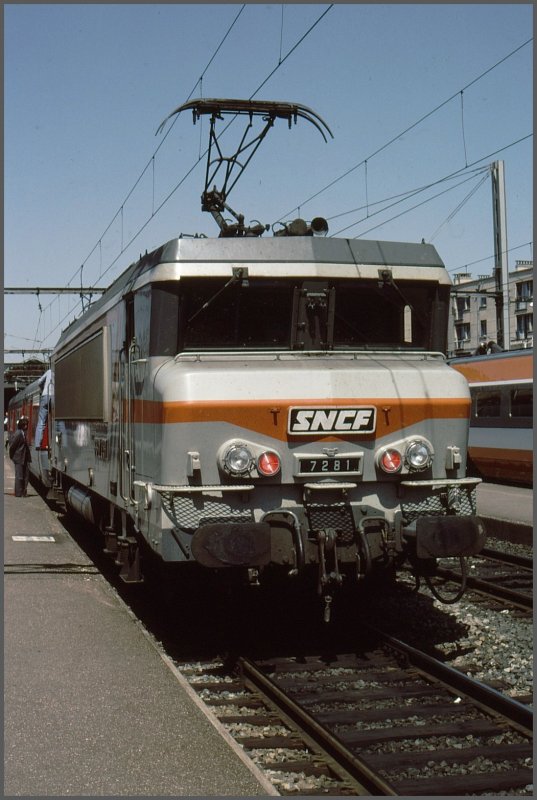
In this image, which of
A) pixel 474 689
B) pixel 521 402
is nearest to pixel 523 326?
pixel 521 402

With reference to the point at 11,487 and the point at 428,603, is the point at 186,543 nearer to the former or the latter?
the point at 428,603

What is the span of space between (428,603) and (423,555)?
321cm

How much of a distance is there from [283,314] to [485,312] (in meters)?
69.7

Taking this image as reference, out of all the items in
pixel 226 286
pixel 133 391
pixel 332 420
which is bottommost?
pixel 332 420

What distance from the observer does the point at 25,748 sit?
557cm

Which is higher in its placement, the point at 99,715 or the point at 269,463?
the point at 269,463

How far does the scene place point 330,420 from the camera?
24.3ft

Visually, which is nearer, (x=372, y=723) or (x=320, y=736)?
(x=320, y=736)

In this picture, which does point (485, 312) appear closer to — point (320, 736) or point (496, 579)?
point (496, 579)

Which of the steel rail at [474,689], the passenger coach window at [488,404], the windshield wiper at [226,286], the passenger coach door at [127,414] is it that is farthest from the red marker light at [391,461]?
the passenger coach window at [488,404]

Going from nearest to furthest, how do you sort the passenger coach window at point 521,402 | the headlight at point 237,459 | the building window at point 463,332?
the headlight at point 237,459 < the passenger coach window at point 521,402 < the building window at point 463,332

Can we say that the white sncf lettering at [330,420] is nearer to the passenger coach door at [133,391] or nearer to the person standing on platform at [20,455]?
the passenger coach door at [133,391]

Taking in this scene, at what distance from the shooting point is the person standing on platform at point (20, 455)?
2264 cm

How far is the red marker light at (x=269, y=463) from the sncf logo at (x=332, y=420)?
0.22 meters
